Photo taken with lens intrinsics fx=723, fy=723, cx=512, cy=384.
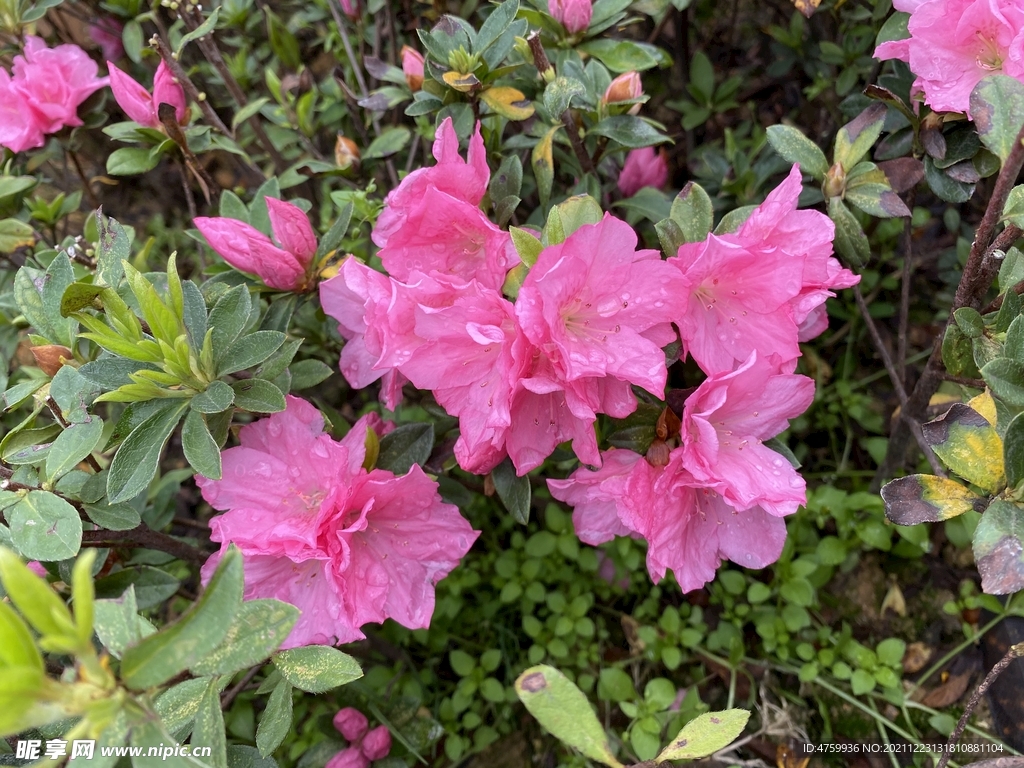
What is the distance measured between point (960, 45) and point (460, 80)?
0.84 metres

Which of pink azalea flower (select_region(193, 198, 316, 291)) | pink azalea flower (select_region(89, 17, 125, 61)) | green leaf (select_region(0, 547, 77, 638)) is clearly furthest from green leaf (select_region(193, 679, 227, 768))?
pink azalea flower (select_region(89, 17, 125, 61))

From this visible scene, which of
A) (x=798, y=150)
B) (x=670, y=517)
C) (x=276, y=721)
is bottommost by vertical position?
(x=276, y=721)

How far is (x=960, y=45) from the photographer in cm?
119

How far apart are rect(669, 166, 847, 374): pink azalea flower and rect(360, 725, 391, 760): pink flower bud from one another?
1072mm

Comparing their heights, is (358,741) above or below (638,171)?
below

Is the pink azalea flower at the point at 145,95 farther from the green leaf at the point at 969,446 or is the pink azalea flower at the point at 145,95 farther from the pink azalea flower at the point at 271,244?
the green leaf at the point at 969,446

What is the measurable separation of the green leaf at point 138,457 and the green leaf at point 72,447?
4 cm

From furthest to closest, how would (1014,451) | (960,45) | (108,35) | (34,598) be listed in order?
(108,35) < (960,45) < (1014,451) < (34,598)

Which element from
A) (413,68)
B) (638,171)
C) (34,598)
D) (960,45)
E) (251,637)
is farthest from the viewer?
(638,171)

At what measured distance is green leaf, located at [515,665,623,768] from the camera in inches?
39.1

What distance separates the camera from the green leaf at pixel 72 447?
1088 mm

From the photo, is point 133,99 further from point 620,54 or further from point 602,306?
point 602,306

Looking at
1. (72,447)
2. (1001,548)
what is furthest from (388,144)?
(1001,548)

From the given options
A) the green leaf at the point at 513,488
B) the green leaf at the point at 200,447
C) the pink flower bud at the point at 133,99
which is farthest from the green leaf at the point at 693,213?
the pink flower bud at the point at 133,99
